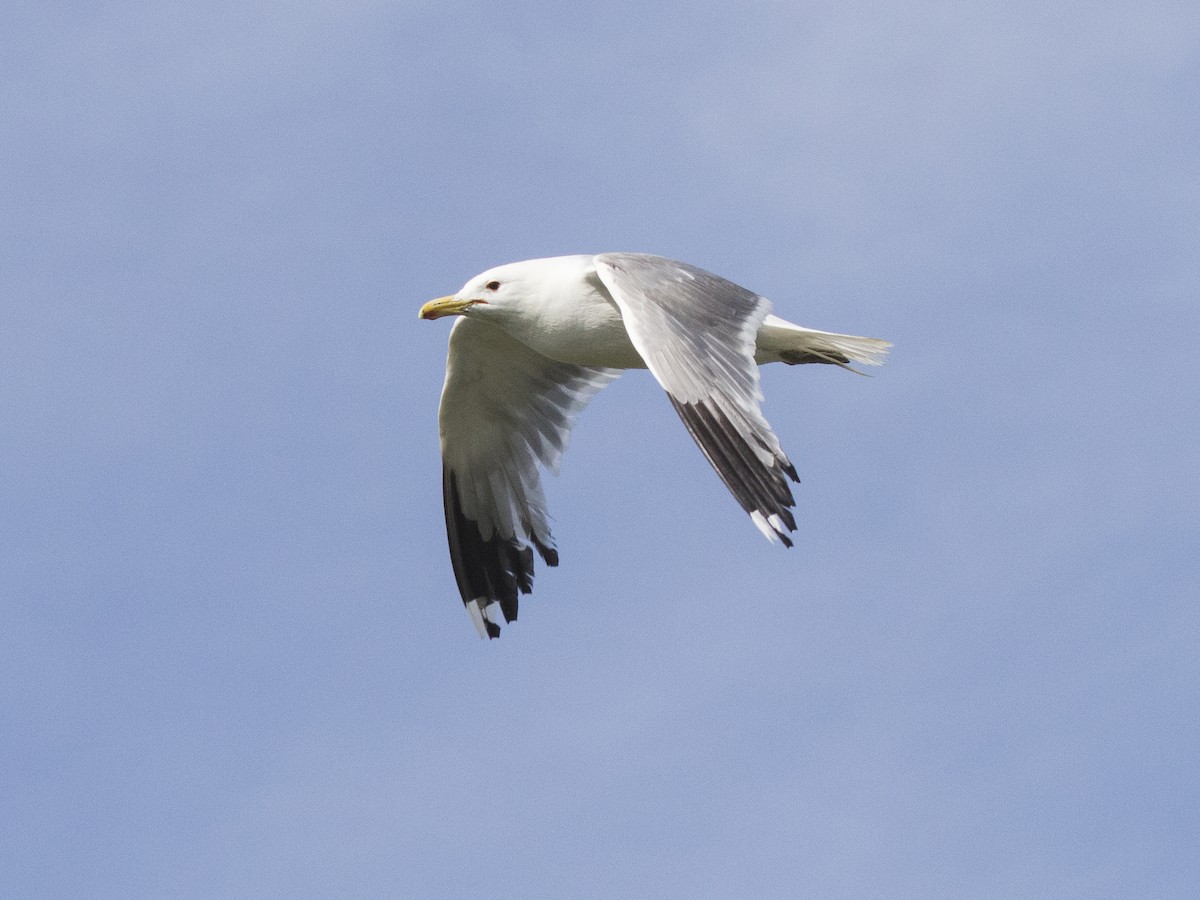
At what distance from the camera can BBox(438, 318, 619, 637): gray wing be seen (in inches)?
386

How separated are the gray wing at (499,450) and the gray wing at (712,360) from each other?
1.42m

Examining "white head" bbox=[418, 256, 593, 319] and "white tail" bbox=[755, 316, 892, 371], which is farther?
"white tail" bbox=[755, 316, 892, 371]

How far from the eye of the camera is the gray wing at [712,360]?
6938 mm

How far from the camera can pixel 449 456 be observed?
1034 cm

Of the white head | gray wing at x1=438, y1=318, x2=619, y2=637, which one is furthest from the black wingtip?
the white head

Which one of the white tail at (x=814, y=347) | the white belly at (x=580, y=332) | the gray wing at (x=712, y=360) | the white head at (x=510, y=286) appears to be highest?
the white head at (x=510, y=286)

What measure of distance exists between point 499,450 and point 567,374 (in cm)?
55

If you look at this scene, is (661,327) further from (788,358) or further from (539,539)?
(539,539)

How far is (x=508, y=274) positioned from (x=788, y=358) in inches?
53.3

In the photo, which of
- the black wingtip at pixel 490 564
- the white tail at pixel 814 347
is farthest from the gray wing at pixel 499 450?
the white tail at pixel 814 347

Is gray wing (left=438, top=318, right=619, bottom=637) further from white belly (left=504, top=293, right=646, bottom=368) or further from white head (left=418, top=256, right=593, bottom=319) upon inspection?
white belly (left=504, top=293, right=646, bottom=368)

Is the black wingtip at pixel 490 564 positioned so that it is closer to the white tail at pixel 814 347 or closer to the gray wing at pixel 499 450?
the gray wing at pixel 499 450

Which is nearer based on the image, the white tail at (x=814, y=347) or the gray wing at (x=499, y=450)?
the white tail at (x=814, y=347)

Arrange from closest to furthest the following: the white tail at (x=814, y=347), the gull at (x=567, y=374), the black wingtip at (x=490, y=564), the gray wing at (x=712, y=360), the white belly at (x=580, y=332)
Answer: the gray wing at (x=712, y=360)
the gull at (x=567, y=374)
the white belly at (x=580, y=332)
the white tail at (x=814, y=347)
the black wingtip at (x=490, y=564)
